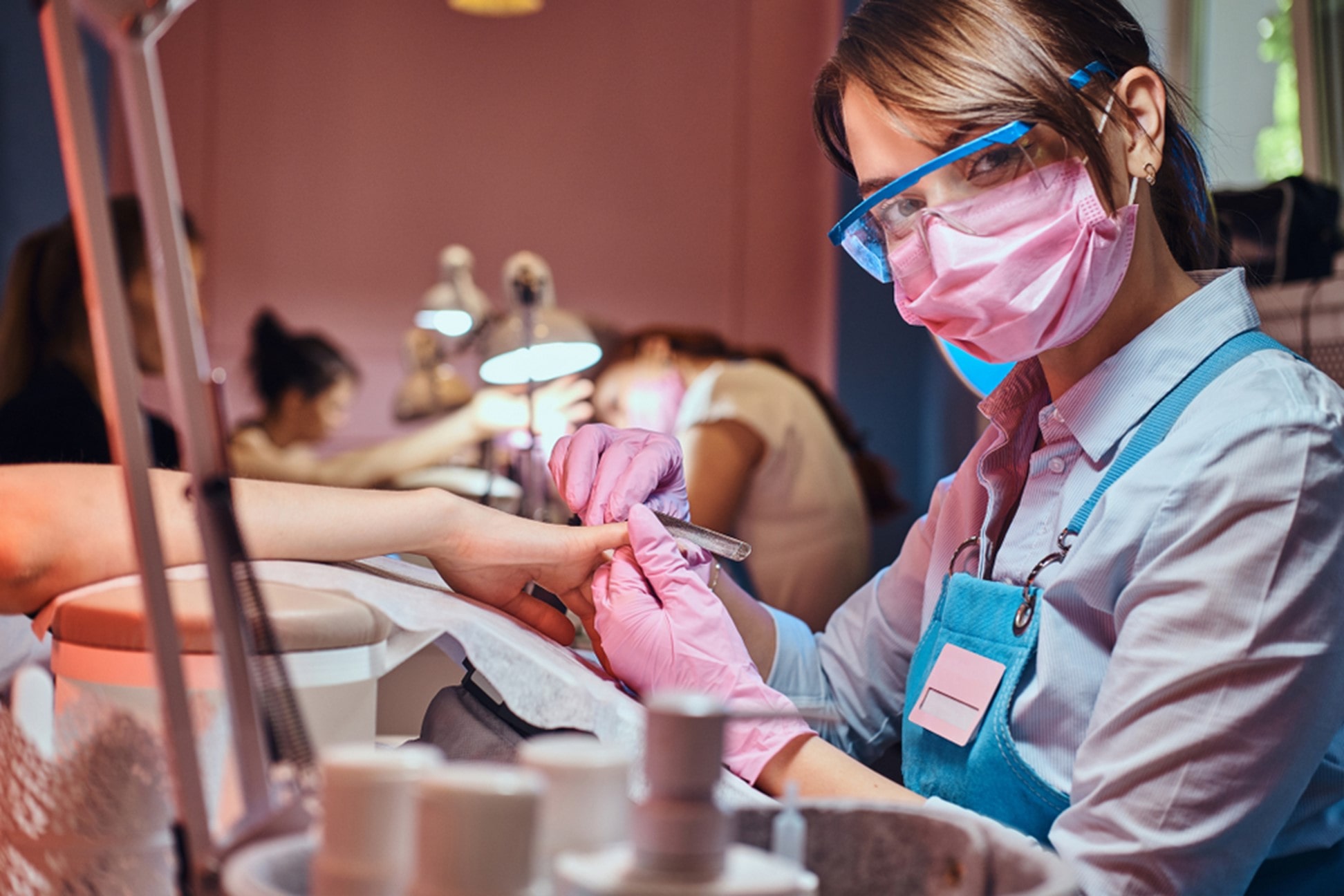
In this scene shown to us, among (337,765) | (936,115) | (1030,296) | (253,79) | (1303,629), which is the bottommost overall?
(1303,629)

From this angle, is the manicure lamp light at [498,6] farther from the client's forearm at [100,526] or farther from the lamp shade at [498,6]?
the client's forearm at [100,526]

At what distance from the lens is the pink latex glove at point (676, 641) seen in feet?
3.53

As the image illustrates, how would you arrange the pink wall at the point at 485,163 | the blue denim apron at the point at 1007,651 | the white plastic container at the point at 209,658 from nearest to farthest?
the white plastic container at the point at 209,658 < the blue denim apron at the point at 1007,651 < the pink wall at the point at 485,163

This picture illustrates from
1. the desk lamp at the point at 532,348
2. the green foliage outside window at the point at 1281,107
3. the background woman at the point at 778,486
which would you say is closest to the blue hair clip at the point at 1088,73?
the desk lamp at the point at 532,348

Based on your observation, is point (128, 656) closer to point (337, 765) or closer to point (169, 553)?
point (169, 553)

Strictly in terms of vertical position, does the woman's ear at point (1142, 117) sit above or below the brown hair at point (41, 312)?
above

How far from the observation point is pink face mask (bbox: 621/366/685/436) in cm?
353

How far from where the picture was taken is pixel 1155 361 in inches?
43.6

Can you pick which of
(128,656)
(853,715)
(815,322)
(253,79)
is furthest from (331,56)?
(128,656)

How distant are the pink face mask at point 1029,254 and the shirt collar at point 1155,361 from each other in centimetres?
6

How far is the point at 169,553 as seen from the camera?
83cm

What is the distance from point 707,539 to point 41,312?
1.87 m

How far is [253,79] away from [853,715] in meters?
4.57

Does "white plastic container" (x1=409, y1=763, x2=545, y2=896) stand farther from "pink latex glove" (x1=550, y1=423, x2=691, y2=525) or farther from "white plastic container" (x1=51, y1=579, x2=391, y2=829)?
"pink latex glove" (x1=550, y1=423, x2=691, y2=525)
